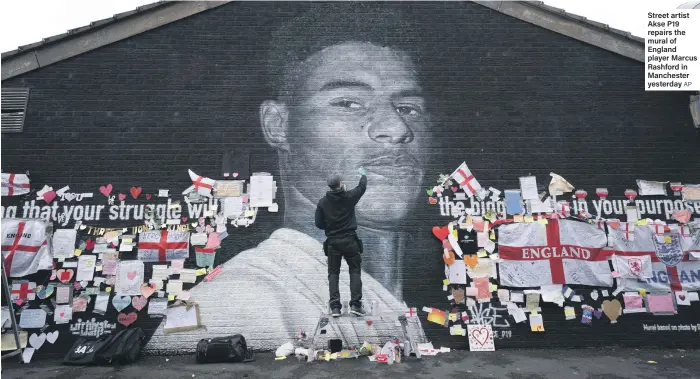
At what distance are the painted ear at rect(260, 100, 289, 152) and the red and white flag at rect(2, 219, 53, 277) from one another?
3.78 m

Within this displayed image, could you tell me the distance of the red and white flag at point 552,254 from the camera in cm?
708

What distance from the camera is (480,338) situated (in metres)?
6.86

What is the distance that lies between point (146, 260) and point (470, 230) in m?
5.17

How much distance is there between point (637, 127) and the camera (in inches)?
300

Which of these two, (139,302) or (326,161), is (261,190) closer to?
(326,161)

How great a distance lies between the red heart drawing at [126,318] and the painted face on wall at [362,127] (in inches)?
125

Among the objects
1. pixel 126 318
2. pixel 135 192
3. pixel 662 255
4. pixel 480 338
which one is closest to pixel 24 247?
A: pixel 135 192

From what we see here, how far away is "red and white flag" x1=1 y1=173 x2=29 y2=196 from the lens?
23.3 feet

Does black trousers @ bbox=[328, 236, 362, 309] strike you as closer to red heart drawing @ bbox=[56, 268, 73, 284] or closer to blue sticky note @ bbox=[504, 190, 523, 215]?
blue sticky note @ bbox=[504, 190, 523, 215]

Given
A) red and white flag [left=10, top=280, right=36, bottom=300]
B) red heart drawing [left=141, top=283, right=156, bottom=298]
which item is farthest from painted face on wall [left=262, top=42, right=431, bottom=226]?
red and white flag [left=10, top=280, right=36, bottom=300]

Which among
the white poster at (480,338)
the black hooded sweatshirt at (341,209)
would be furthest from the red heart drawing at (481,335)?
the black hooded sweatshirt at (341,209)

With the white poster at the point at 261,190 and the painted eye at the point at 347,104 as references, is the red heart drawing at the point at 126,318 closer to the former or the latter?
the white poster at the point at 261,190

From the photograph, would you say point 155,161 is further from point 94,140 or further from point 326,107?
point 326,107

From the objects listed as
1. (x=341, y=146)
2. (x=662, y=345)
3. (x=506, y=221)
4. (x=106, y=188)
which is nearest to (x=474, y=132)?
(x=506, y=221)
